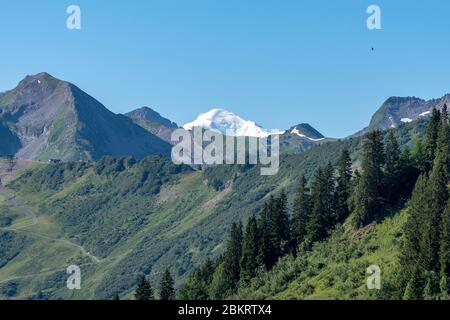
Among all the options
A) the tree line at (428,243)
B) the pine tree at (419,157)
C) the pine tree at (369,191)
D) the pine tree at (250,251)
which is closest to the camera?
the tree line at (428,243)

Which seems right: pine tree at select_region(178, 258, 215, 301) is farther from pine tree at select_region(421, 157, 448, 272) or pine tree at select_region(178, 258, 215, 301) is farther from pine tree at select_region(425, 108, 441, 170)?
pine tree at select_region(425, 108, 441, 170)

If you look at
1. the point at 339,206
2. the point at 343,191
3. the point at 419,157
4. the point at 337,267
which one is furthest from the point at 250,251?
the point at 419,157

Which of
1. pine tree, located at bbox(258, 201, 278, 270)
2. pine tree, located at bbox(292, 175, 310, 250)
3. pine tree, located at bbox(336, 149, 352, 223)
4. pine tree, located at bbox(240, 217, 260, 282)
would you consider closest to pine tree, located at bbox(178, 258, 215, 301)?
pine tree, located at bbox(240, 217, 260, 282)

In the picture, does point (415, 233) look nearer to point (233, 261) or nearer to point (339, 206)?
point (339, 206)

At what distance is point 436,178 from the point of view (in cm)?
11200

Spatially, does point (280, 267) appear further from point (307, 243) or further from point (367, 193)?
point (367, 193)

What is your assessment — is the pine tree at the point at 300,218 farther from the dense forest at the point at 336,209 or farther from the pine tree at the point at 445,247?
the pine tree at the point at 445,247

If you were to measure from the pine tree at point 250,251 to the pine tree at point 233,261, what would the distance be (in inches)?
59.9

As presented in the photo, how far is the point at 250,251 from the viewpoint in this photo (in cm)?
13938

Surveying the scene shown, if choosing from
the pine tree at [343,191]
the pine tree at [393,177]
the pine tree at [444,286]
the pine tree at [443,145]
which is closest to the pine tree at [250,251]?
the pine tree at [343,191]

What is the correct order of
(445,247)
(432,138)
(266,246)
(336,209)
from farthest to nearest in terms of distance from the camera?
(336,209), (266,246), (432,138), (445,247)

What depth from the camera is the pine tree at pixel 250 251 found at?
13688cm

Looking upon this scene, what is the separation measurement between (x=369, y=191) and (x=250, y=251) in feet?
75.4
